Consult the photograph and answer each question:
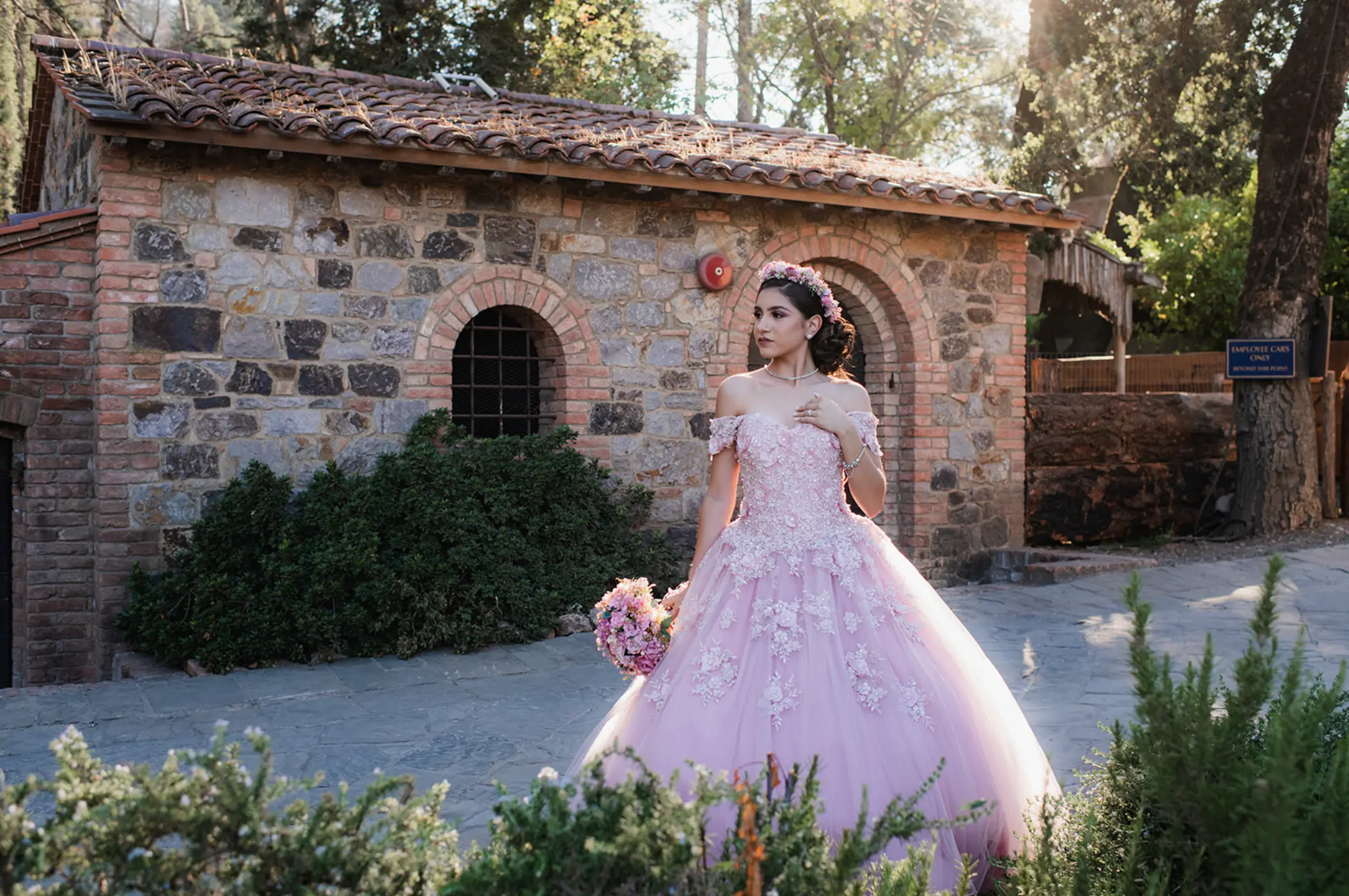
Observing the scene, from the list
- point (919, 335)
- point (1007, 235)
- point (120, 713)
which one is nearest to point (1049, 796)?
point (120, 713)

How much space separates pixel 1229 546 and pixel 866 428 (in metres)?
8.13

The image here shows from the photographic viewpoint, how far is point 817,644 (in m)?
3.17

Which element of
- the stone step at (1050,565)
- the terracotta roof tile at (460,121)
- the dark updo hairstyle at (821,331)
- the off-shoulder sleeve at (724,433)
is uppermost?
the terracotta roof tile at (460,121)

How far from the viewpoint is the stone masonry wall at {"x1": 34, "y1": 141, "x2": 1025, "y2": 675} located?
22.7ft

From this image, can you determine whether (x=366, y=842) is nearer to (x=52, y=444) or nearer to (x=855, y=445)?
(x=855, y=445)

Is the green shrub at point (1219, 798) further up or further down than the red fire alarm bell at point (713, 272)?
further down

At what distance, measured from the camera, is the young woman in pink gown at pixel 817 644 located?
2998mm

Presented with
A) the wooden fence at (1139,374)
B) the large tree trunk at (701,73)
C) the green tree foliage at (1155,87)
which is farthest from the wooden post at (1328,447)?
the large tree trunk at (701,73)

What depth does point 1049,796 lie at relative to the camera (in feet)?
9.46

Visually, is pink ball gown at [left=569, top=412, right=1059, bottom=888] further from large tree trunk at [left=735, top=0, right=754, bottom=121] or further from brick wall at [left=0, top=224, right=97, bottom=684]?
large tree trunk at [left=735, top=0, right=754, bottom=121]

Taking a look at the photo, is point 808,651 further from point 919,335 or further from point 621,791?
point 919,335

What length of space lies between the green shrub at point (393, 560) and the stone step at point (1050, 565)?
3.34 metres

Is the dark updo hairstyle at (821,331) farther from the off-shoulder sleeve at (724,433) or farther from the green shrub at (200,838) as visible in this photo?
the green shrub at (200,838)

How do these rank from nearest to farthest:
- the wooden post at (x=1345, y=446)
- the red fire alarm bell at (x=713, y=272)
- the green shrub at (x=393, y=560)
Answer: the green shrub at (x=393, y=560) < the red fire alarm bell at (x=713, y=272) < the wooden post at (x=1345, y=446)
